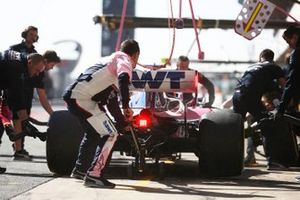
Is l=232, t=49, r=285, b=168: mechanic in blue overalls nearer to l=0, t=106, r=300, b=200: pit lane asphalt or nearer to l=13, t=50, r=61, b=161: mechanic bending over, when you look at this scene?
l=0, t=106, r=300, b=200: pit lane asphalt

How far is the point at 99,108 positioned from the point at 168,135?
99cm

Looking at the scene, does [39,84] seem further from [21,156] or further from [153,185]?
[153,185]

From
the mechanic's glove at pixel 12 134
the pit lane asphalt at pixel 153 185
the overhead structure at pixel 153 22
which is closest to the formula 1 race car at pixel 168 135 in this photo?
the pit lane asphalt at pixel 153 185

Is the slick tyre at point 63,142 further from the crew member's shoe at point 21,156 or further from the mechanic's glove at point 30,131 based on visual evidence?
the crew member's shoe at point 21,156

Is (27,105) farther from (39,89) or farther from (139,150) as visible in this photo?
(139,150)

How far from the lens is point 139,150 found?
8414 millimetres

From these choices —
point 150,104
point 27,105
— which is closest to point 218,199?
point 150,104

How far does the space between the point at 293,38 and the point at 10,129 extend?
3937mm

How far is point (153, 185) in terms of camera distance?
8070 mm

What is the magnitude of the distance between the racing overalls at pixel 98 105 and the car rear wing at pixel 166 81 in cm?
83

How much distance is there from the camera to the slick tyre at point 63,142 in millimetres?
8609

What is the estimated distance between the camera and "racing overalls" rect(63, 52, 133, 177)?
310 inches

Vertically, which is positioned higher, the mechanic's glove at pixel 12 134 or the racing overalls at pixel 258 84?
the racing overalls at pixel 258 84

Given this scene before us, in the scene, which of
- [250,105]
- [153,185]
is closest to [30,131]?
[153,185]
